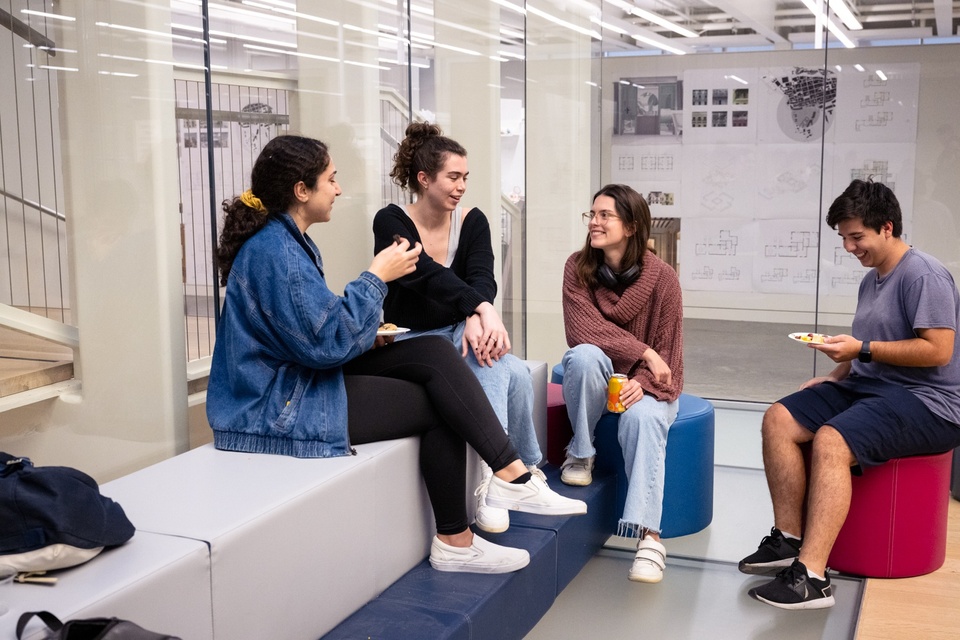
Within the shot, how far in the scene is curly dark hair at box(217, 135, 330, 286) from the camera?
2.55 m

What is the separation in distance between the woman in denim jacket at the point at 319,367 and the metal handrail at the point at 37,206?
390 mm

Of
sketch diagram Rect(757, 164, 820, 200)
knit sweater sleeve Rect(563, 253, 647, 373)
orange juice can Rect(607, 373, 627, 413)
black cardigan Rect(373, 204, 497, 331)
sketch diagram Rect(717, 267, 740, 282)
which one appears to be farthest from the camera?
sketch diagram Rect(717, 267, 740, 282)

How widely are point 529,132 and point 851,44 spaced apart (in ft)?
5.90

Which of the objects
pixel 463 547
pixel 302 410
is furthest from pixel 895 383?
pixel 302 410

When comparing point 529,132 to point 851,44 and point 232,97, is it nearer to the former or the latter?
point 851,44

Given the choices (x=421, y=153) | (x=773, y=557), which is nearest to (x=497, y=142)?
Answer: (x=421, y=153)

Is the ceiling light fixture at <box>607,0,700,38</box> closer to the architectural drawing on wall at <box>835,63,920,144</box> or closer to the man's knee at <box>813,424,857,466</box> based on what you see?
the architectural drawing on wall at <box>835,63,920,144</box>

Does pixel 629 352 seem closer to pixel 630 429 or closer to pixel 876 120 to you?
pixel 630 429

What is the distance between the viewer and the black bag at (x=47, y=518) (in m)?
1.74

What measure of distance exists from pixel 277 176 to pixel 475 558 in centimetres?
114

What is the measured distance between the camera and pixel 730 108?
569 cm

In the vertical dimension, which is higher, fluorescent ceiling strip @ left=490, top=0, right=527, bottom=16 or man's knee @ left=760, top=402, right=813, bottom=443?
fluorescent ceiling strip @ left=490, top=0, right=527, bottom=16

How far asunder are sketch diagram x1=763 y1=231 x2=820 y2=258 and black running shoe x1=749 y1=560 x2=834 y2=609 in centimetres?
283

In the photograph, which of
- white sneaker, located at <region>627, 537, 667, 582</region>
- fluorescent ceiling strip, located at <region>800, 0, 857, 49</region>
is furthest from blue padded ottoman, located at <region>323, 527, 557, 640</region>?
fluorescent ceiling strip, located at <region>800, 0, 857, 49</region>
